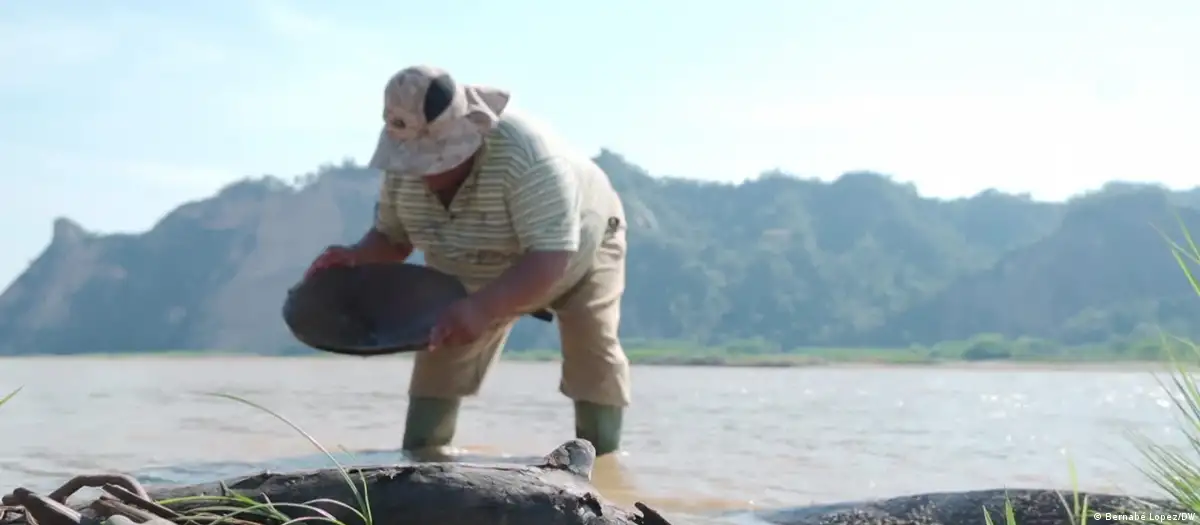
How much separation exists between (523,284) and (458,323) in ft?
0.71

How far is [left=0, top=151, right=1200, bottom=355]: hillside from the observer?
62.0 meters

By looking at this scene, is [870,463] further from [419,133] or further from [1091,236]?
Result: [1091,236]

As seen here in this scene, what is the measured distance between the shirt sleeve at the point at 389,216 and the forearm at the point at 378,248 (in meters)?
0.01

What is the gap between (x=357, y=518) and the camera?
1.74 metres

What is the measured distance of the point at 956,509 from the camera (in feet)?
→ 10.3

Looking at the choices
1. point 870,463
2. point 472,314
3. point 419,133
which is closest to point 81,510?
point 472,314

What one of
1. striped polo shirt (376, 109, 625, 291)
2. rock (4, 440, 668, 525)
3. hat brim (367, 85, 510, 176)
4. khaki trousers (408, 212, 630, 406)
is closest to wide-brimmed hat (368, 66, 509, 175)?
hat brim (367, 85, 510, 176)

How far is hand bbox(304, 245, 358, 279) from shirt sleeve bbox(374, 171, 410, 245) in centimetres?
13

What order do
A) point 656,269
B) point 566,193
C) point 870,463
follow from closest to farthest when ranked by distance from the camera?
point 566,193 → point 870,463 → point 656,269

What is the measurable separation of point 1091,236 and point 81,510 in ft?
216

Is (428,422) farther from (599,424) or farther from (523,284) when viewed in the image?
(523,284)

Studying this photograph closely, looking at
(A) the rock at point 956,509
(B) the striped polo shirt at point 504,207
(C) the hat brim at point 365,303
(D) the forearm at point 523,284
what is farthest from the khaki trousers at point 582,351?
(A) the rock at point 956,509

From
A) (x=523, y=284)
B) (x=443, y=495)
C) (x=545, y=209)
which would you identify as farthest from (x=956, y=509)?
(x=443, y=495)

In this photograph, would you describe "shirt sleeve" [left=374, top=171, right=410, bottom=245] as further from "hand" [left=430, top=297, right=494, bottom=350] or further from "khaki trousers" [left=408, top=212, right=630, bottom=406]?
"hand" [left=430, top=297, right=494, bottom=350]
